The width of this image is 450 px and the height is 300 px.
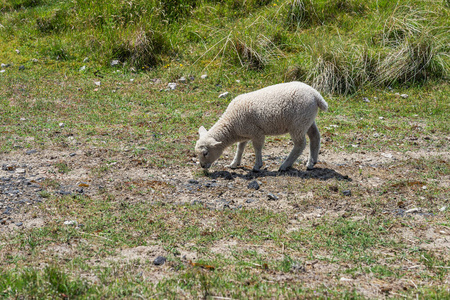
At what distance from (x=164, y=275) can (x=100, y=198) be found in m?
2.27

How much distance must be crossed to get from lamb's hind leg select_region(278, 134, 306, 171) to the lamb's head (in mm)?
1090

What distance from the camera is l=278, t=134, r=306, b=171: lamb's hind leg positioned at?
7.41 metres

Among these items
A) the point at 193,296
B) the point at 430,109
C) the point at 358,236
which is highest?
the point at 193,296

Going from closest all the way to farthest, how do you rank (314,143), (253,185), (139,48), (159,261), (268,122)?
(159,261)
(253,185)
(268,122)
(314,143)
(139,48)

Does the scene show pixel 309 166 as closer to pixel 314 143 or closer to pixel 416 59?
pixel 314 143

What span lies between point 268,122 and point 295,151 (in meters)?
0.66

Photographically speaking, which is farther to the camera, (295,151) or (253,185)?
(295,151)

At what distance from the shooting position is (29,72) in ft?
40.5

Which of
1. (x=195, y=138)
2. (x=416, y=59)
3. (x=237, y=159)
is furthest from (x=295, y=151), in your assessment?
(x=416, y=59)

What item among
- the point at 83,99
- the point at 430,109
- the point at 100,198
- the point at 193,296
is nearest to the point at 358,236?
the point at 193,296

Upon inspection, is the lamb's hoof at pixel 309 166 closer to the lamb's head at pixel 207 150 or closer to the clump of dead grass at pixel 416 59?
the lamb's head at pixel 207 150

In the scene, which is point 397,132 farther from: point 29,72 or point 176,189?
point 29,72

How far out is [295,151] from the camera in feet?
24.7

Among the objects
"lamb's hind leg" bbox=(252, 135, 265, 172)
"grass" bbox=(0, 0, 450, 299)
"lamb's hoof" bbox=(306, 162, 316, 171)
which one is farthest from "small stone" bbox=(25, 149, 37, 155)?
"lamb's hoof" bbox=(306, 162, 316, 171)
